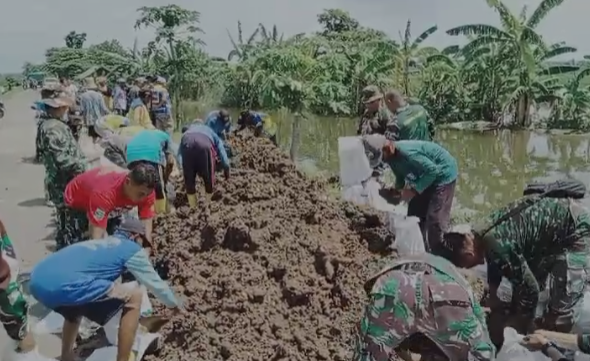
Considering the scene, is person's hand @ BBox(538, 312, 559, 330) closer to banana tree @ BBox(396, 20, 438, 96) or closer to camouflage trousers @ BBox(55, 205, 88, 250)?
camouflage trousers @ BBox(55, 205, 88, 250)

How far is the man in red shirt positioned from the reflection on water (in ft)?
23.9

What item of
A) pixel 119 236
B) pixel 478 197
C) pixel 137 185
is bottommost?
pixel 478 197

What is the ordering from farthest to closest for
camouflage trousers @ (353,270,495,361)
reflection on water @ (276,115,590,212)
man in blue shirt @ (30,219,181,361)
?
1. reflection on water @ (276,115,590,212)
2. man in blue shirt @ (30,219,181,361)
3. camouflage trousers @ (353,270,495,361)

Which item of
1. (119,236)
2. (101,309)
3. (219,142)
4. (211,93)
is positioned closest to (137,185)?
(119,236)

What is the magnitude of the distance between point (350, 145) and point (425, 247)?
1.11m

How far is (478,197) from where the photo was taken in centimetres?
1273

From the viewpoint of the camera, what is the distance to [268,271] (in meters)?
5.80

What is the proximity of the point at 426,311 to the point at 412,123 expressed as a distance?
421cm

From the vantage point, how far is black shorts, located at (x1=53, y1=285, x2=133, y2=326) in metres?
Result: 4.53

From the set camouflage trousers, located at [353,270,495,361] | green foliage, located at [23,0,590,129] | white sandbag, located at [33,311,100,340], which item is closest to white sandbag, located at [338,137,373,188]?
white sandbag, located at [33,311,100,340]

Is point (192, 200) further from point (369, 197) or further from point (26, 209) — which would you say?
point (26, 209)

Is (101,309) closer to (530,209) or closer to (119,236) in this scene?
(119,236)

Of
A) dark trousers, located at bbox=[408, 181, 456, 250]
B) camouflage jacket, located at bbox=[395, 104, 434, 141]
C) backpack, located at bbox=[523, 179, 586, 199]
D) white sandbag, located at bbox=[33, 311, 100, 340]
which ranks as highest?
camouflage jacket, located at bbox=[395, 104, 434, 141]

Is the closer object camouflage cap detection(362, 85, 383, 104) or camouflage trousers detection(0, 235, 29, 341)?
camouflage trousers detection(0, 235, 29, 341)
